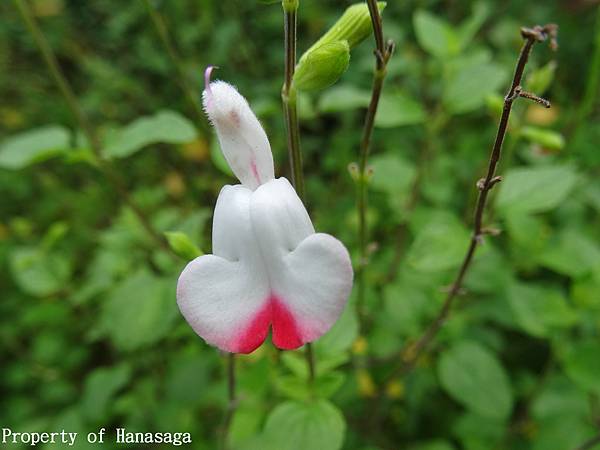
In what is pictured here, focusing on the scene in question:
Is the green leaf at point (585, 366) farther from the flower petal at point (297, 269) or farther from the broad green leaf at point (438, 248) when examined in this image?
the flower petal at point (297, 269)

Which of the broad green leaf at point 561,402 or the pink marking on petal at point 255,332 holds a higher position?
the pink marking on petal at point 255,332

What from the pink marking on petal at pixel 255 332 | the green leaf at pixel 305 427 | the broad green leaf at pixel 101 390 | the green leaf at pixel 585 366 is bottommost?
the broad green leaf at pixel 101 390

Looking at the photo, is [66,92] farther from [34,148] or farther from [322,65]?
[322,65]

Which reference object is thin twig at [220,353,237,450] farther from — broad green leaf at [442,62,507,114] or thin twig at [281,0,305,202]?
broad green leaf at [442,62,507,114]

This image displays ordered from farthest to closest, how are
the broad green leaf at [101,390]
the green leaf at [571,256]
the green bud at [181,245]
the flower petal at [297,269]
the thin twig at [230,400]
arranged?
the broad green leaf at [101,390] < the green leaf at [571,256] < the thin twig at [230,400] < the green bud at [181,245] < the flower petal at [297,269]

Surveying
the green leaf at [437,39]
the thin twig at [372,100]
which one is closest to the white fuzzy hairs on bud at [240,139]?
the thin twig at [372,100]

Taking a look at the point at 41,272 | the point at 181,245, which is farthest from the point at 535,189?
the point at 41,272
